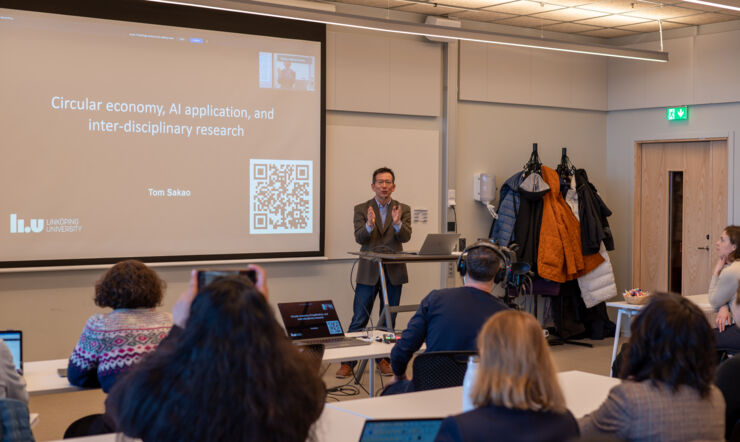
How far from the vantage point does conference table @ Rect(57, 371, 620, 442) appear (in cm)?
248

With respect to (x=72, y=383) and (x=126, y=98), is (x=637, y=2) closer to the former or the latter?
(x=126, y=98)

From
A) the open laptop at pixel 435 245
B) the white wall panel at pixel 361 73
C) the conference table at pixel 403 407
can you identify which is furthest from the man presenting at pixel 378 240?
the conference table at pixel 403 407

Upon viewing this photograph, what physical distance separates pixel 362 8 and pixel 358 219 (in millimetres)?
2029

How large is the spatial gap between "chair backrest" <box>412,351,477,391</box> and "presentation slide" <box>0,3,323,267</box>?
3453 millimetres

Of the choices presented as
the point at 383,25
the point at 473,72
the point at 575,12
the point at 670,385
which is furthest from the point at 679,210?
the point at 670,385

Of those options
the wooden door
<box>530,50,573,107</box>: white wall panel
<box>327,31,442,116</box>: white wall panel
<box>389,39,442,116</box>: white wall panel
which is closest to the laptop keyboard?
<box>327,31,442,116</box>: white wall panel

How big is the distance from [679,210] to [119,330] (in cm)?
663

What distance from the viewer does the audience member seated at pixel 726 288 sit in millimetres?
4852

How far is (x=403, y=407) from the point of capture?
2.82m

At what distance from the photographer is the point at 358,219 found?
637 centimetres

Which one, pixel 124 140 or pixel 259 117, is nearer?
pixel 124 140

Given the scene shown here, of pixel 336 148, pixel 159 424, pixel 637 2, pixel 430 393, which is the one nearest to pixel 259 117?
pixel 336 148

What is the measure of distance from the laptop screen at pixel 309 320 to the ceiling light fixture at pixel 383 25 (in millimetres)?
2100

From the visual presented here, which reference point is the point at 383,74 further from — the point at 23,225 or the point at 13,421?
the point at 13,421
